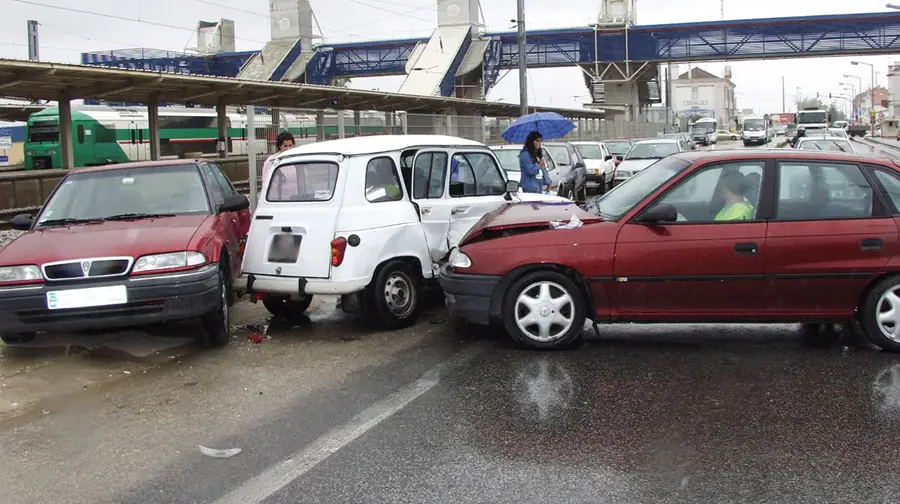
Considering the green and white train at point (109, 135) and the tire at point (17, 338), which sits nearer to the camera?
the tire at point (17, 338)

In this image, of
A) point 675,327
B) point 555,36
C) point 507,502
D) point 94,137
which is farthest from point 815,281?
point 555,36

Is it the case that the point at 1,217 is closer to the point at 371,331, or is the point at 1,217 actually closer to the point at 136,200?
the point at 136,200

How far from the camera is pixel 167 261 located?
6.75 m

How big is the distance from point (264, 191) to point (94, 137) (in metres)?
30.8

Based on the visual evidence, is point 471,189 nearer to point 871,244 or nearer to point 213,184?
point 213,184

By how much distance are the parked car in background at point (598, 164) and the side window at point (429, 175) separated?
50.2 ft

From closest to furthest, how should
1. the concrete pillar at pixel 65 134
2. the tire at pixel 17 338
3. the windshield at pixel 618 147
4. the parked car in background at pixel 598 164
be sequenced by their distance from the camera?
the tire at pixel 17 338
the concrete pillar at pixel 65 134
the parked car in background at pixel 598 164
the windshield at pixel 618 147

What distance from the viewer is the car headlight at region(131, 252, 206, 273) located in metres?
6.66

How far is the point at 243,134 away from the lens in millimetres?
40312

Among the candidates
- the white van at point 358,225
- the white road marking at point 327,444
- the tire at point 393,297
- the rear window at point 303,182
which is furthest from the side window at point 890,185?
the rear window at point 303,182

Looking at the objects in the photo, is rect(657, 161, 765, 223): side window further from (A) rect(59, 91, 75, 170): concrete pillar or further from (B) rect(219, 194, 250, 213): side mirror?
(A) rect(59, 91, 75, 170): concrete pillar

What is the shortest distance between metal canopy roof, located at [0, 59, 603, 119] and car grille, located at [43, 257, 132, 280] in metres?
11.0

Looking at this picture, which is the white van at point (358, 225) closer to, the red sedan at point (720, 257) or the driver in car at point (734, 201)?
the red sedan at point (720, 257)

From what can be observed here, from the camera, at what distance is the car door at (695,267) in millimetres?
6473
